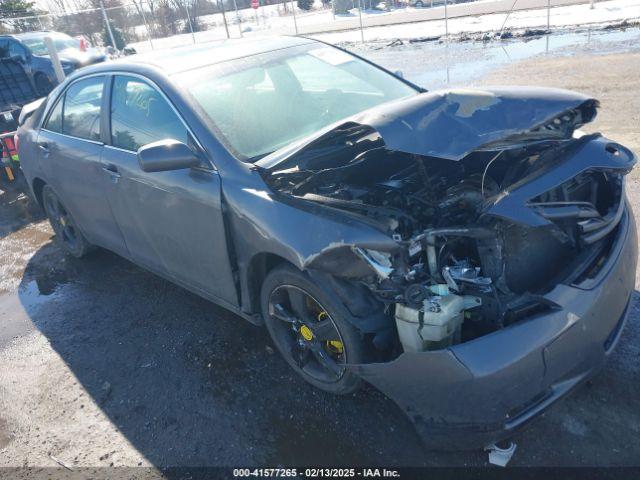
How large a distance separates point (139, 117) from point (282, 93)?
1001 millimetres

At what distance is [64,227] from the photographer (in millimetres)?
5168

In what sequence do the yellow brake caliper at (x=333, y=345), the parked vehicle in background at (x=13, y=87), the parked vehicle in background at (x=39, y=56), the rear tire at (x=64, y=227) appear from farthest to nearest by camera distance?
the parked vehicle in background at (x=39, y=56) → the parked vehicle in background at (x=13, y=87) → the rear tire at (x=64, y=227) → the yellow brake caliper at (x=333, y=345)

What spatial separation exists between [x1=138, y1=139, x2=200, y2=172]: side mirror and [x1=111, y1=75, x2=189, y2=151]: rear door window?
0.20m

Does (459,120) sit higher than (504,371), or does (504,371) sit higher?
(459,120)

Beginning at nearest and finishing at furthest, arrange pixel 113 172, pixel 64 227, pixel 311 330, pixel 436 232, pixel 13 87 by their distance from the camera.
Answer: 1. pixel 436 232
2. pixel 311 330
3. pixel 113 172
4. pixel 64 227
5. pixel 13 87

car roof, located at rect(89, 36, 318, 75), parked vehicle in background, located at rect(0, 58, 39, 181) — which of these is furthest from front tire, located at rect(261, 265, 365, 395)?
parked vehicle in background, located at rect(0, 58, 39, 181)

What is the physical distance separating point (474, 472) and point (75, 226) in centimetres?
413

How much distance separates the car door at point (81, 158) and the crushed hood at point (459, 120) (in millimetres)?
1746

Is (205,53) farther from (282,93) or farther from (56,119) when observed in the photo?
(56,119)

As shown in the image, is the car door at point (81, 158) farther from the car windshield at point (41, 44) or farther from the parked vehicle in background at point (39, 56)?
the car windshield at point (41, 44)

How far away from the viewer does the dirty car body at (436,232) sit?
2.19 meters

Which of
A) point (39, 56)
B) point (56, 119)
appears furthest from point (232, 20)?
point (56, 119)

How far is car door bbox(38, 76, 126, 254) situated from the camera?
3.94 m

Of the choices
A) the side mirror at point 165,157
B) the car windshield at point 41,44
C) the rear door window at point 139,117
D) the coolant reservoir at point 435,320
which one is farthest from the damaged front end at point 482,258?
the car windshield at point 41,44
